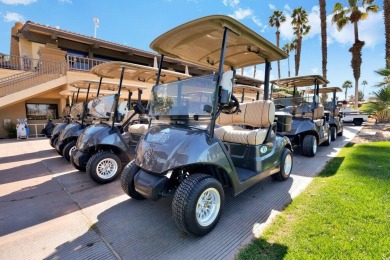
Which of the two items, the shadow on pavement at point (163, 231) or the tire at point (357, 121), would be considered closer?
the shadow on pavement at point (163, 231)

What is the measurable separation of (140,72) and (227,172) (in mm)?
3177

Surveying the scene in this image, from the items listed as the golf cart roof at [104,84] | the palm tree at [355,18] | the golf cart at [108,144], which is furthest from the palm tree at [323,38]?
the golf cart at [108,144]

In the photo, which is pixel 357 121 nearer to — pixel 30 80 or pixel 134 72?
pixel 134 72

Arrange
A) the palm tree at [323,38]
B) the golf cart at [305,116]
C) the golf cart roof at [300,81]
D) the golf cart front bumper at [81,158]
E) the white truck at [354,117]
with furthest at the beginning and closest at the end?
1. the palm tree at [323,38]
2. the white truck at [354,117]
3. the golf cart roof at [300,81]
4. the golf cart at [305,116]
5. the golf cart front bumper at [81,158]

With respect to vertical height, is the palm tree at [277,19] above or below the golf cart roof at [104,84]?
above

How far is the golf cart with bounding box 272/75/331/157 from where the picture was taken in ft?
18.5

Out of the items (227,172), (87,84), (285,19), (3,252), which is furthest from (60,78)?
(285,19)

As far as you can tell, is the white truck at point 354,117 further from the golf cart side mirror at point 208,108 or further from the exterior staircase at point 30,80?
the exterior staircase at point 30,80

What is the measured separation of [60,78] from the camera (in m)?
11.2

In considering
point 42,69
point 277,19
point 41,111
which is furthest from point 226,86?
point 277,19

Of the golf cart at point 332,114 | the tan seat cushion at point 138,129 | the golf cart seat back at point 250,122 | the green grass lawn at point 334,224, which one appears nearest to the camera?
the green grass lawn at point 334,224

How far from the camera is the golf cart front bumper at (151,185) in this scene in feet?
7.66

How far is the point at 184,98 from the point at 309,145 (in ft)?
13.4

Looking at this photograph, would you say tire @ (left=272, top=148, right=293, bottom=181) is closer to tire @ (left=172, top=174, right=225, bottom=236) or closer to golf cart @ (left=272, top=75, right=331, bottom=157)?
golf cart @ (left=272, top=75, right=331, bottom=157)
